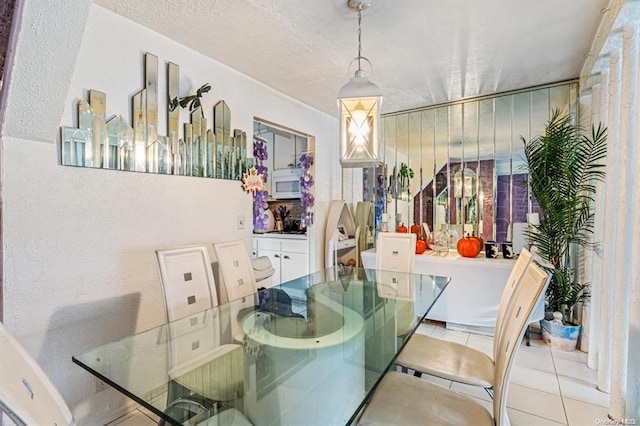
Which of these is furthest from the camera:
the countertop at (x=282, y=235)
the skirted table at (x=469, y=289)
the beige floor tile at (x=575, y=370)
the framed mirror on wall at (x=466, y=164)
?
the countertop at (x=282, y=235)

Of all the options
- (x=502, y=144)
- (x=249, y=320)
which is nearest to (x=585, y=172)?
(x=502, y=144)

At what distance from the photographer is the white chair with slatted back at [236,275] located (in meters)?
2.06

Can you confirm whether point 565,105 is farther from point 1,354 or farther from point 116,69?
point 1,354

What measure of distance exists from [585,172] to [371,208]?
2415 mm

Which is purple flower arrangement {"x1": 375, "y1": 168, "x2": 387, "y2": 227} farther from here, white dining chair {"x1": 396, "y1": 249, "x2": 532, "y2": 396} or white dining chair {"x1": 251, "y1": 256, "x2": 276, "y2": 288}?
white dining chair {"x1": 396, "y1": 249, "x2": 532, "y2": 396}

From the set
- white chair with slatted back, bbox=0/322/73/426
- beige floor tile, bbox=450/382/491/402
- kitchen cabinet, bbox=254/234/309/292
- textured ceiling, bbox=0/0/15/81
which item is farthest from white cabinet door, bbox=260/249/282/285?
white chair with slatted back, bbox=0/322/73/426

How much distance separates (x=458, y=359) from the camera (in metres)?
1.69

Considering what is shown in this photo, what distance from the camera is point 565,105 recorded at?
Result: 10.8ft

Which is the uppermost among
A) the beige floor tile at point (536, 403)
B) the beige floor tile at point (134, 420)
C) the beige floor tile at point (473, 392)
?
the beige floor tile at point (536, 403)

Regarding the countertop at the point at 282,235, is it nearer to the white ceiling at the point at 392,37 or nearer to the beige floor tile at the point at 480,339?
the white ceiling at the point at 392,37

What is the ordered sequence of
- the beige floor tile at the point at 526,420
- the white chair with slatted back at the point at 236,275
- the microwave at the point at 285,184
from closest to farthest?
the beige floor tile at the point at 526,420
the white chair with slatted back at the point at 236,275
the microwave at the point at 285,184

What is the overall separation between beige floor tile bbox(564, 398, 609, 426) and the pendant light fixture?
6.48ft

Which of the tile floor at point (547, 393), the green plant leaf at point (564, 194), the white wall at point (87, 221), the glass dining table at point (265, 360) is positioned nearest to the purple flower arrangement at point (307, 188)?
the white wall at point (87, 221)

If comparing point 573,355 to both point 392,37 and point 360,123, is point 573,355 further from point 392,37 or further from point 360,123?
point 392,37
